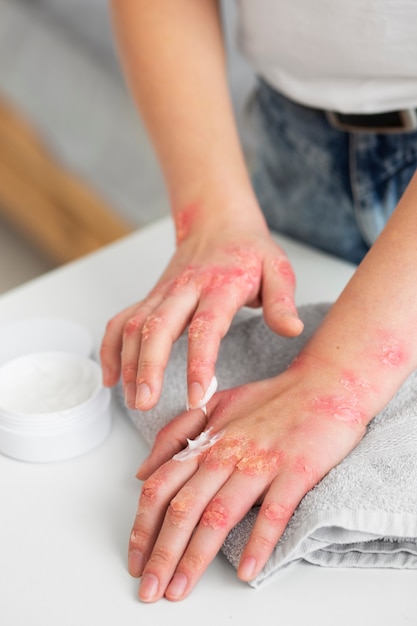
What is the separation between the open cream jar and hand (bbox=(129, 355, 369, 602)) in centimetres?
8

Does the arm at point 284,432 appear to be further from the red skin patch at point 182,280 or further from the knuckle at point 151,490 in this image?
the red skin patch at point 182,280

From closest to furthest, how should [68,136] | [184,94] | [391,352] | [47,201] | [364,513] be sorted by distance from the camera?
[364,513] → [391,352] → [184,94] → [68,136] → [47,201]

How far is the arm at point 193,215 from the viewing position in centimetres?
74

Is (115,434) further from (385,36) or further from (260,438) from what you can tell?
(385,36)

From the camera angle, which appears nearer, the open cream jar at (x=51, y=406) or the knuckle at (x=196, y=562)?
the knuckle at (x=196, y=562)

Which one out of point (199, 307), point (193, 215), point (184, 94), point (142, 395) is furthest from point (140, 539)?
point (184, 94)

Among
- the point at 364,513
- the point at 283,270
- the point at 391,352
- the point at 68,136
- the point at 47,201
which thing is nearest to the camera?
the point at 364,513

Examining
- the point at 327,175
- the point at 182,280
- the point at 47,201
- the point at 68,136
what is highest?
the point at 182,280

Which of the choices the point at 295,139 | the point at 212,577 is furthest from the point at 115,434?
the point at 295,139

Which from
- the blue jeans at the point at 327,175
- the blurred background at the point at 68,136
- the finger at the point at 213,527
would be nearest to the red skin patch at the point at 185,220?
the blue jeans at the point at 327,175

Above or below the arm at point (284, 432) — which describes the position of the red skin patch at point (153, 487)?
above

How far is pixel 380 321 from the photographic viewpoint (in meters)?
0.72

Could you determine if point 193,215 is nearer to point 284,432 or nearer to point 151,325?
point 151,325

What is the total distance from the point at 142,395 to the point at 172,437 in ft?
0.15
